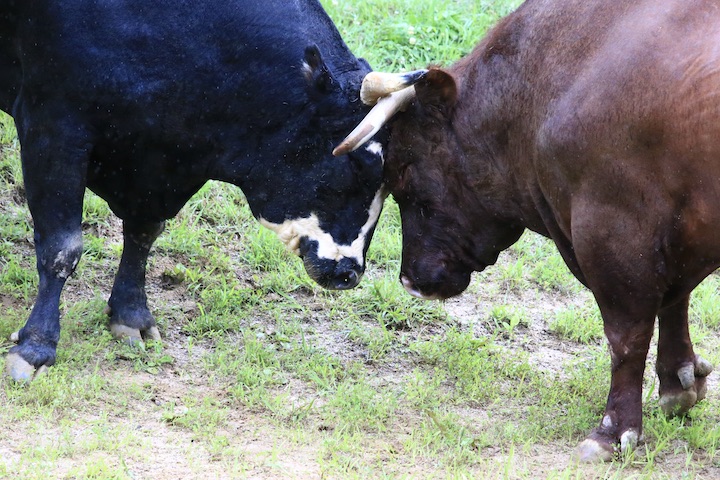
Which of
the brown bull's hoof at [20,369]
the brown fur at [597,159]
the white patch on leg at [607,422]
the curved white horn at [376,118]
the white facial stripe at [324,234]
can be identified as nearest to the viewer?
the brown fur at [597,159]

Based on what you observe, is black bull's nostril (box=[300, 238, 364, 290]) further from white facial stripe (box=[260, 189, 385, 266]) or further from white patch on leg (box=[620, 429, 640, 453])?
white patch on leg (box=[620, 429, 640, 453])

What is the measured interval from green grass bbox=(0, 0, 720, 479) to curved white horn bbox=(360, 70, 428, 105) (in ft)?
4.73

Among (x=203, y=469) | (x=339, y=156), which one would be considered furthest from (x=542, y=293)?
(x=203, y=469)

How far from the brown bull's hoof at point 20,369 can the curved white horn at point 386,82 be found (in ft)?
6.63

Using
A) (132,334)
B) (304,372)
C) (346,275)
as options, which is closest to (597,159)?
(346,275)

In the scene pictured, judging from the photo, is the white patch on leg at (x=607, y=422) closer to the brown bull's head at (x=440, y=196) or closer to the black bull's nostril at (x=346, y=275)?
the brown bull's head at (x=440, y=196)

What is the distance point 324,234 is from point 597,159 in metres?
1.64

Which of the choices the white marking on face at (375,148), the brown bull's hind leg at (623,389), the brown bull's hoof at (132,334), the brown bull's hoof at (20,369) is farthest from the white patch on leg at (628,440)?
the brown bull's hoof at (20,369)

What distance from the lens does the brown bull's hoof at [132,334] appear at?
6203mm

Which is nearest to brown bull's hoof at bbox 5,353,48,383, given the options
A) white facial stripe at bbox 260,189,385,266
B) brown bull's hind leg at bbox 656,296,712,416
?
white facial stripe at bbox 260,189,385,266

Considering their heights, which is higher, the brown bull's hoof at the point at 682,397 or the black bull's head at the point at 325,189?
the brown bull's hoof at the point at 682,397

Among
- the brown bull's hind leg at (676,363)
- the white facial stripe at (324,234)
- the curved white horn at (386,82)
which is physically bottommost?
the white facial stripe at (324,234)

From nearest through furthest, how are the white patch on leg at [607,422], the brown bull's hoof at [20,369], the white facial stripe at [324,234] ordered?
the white patch on leg at [607,422]
the brown bull's hoof at [20,369]
the white facial stripe at [324,234]

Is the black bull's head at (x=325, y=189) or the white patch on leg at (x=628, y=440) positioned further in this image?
the black bull's head at (x=325, y=189)
